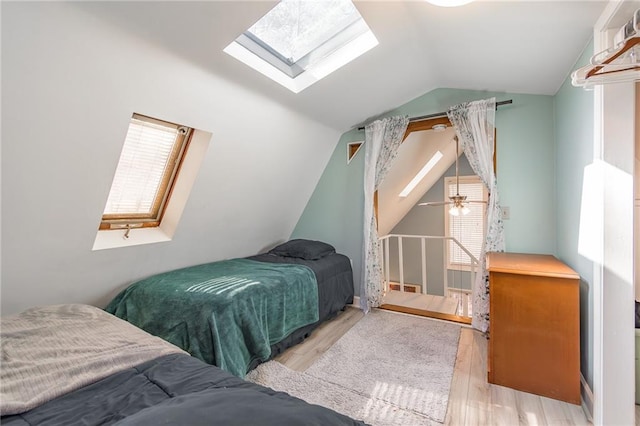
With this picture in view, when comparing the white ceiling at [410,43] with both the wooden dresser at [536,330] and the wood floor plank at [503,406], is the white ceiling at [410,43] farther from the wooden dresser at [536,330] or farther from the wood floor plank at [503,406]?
the wood floor plank at [503,406]

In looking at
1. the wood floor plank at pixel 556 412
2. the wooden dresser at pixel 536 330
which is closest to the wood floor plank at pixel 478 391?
the wooden dresser at pixel 536 330

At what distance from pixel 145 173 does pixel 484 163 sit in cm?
304

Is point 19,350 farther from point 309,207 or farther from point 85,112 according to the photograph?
point 309,207

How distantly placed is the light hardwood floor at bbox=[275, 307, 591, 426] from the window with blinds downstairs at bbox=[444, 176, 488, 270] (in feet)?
10.7

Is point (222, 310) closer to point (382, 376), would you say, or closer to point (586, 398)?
point (382, 376)

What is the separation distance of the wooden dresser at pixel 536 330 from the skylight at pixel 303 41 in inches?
76.4

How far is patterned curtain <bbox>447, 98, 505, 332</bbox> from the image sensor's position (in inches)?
107

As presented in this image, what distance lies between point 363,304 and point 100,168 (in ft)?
9.29

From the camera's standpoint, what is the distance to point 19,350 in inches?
48.6

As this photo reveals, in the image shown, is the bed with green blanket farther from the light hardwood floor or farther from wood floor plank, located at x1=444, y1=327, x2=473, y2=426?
wood floor plank, located at x1=444, y1=327, x2=473, y2=426

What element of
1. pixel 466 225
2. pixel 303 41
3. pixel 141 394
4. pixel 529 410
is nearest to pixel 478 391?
pixel 529 410

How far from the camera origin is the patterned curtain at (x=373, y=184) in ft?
10.8

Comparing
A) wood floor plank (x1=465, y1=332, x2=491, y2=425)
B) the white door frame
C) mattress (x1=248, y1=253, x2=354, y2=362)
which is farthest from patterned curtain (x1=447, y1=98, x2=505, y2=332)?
mattress (x1=248, y1=253, x2=354, y2=362)

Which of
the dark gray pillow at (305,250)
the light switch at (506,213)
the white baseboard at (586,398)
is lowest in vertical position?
the white baseboard at (586,398)
